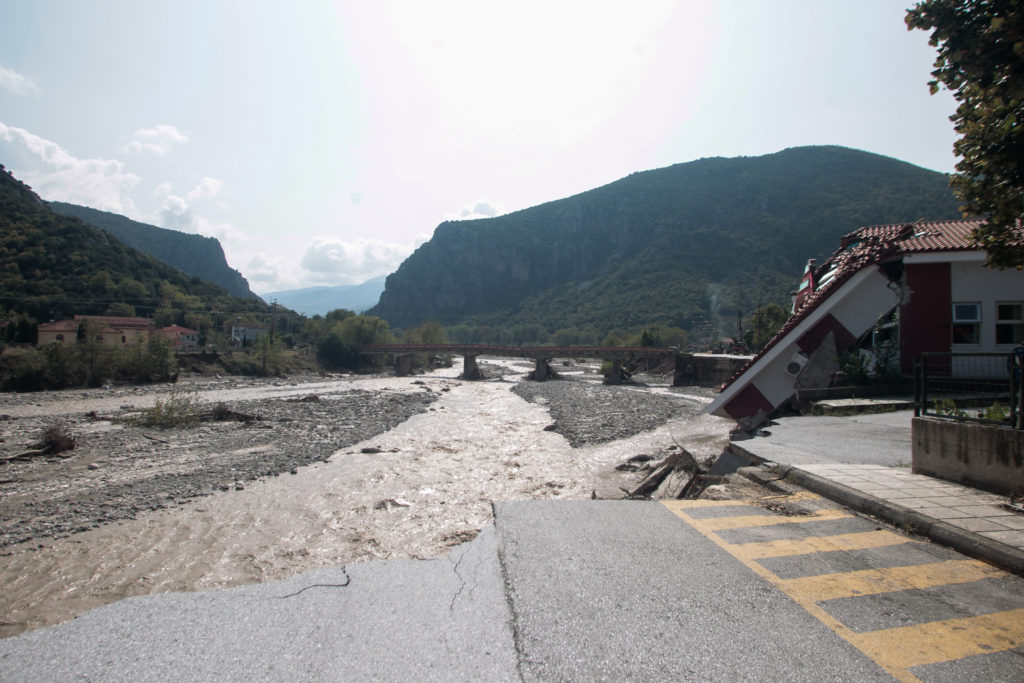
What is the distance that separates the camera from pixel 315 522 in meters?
8.45

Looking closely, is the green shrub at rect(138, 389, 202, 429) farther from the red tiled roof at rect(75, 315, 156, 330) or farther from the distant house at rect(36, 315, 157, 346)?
the red tiled roof at rect(75, 315, 156, 330)

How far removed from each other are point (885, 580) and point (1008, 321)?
13.7 m

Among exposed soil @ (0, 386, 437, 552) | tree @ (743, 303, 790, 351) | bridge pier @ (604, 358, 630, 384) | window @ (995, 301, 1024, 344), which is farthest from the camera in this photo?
bridge pier @ (604, 358, 630, 384)

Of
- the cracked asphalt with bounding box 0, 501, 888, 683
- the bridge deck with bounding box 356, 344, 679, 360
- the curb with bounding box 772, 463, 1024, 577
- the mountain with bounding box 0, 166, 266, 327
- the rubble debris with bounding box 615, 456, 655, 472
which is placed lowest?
the rubble debris with bounding box 615, 456, 655, 472

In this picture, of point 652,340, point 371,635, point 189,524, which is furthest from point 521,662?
point 652,340

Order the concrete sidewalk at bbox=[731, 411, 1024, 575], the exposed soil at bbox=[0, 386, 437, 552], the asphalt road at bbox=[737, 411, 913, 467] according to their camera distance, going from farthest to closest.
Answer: the exposed soil at bbox=[0, 386, 437, 552] < the asphalt road at bbox=[737, 411, 913, 467] < the concrete sidewalk at bbox=[731, 411, 1024, 575]

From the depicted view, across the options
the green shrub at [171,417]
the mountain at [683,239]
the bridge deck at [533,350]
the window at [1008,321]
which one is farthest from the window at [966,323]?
the mountain at [683,239]

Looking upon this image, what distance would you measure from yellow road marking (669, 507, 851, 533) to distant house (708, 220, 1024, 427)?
7842mm

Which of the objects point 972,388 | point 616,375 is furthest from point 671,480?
point 616,375

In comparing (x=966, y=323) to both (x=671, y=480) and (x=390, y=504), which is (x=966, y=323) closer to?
(x=671, y=480)

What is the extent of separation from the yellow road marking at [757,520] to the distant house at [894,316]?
7842 millimetres

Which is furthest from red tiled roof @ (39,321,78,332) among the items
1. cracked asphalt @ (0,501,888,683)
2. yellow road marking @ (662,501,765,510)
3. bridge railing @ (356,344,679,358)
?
yellow road marking @ (662,501,765,510)

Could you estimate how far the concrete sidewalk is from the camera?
4.79 m

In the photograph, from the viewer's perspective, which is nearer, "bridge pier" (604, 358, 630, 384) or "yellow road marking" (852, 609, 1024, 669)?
"yellow road marking" (852, 609, 1024, 669)
